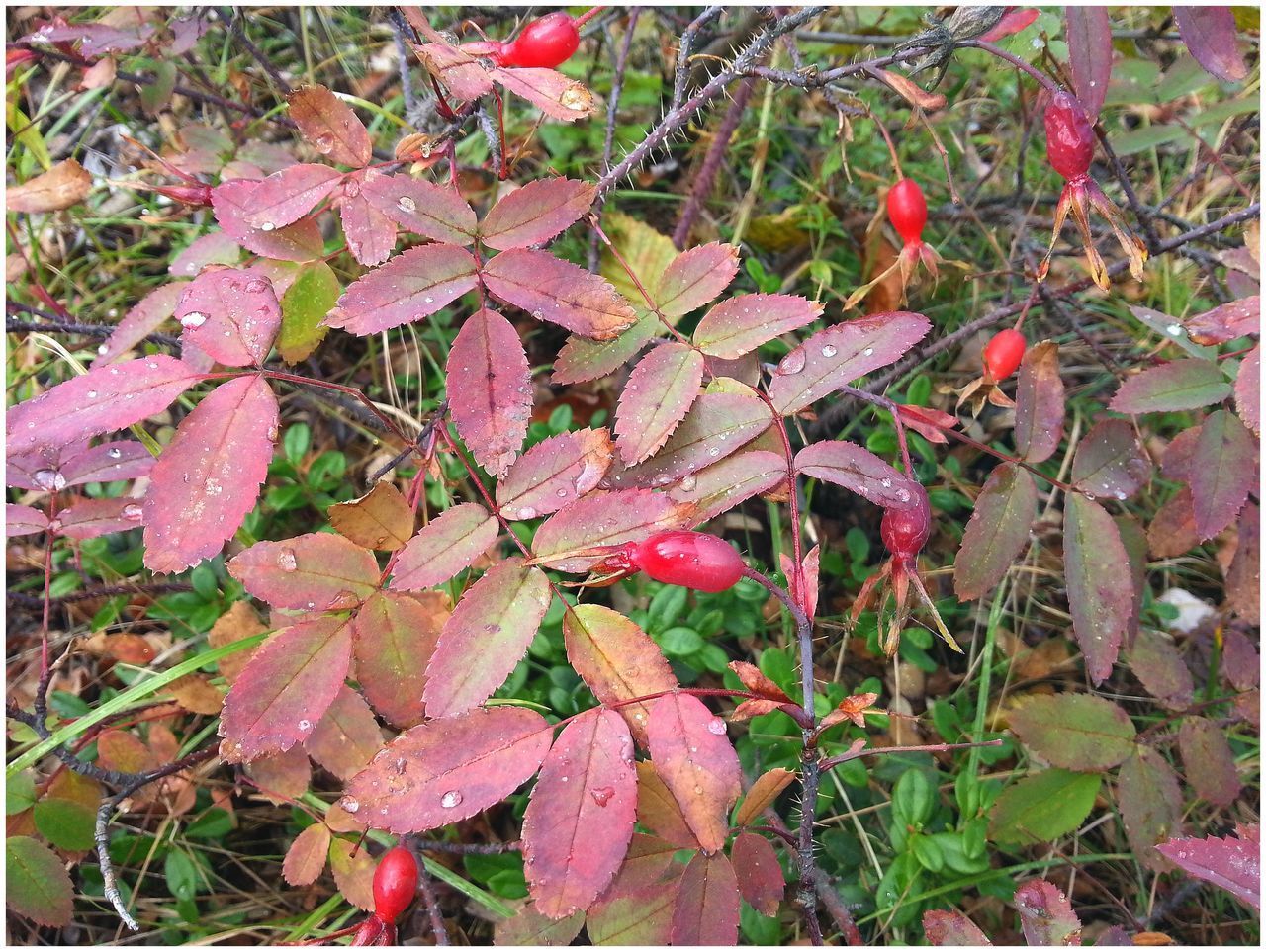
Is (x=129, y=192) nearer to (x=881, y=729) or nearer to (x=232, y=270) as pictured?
(x=232, y=270)

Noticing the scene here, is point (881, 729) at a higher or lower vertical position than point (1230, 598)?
lower

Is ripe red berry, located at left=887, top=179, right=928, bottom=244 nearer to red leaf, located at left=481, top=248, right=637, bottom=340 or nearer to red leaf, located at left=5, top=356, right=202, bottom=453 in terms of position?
red leaf, located at left=481, top=248, right=637, bottom=340

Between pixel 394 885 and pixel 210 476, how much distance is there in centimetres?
57

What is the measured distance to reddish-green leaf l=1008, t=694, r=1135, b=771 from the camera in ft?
4.68

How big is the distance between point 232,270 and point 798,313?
76 centimetres

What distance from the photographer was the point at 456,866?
5.14 feet

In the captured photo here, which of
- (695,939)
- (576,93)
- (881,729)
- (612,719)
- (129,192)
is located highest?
(576,93)

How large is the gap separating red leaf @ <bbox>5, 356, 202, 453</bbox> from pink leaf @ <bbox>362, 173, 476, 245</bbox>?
1.09 feet

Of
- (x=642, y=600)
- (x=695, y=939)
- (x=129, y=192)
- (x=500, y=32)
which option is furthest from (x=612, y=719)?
(x=129, y=192)

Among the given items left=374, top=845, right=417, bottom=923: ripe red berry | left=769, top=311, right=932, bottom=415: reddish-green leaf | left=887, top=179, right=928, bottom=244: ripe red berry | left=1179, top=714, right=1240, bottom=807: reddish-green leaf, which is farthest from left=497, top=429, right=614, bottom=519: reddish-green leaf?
left=1179, top=714, right=1240, bottom=807: reddish-green leaf

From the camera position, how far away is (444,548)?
1.10 metres

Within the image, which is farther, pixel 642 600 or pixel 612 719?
pixel 642 600

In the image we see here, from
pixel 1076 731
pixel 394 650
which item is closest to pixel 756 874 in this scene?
pixel 394 650

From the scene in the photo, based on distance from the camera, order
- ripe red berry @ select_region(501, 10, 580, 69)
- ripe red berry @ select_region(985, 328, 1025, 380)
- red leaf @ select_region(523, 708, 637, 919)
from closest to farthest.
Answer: red leaf @ select_region(523, 708, 637, 919) → ripe red berry @ select_region(501, 10, 580, 69) → ripe red berry @ select_region(985, 328, 1025, 380)
